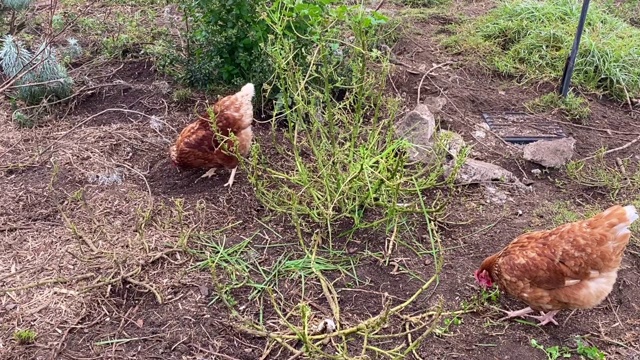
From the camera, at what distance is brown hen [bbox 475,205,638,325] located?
2711 millimetres

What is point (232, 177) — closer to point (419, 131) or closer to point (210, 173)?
point (210, 173)

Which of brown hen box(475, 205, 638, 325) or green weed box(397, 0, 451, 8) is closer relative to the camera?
brown hen box(475, 205, 638, 325)

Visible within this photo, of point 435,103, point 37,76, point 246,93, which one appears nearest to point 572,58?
point 435,103

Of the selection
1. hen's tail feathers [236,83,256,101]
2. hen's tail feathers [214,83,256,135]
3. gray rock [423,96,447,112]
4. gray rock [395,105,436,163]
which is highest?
hen's tail feathers [236,83,256,101]

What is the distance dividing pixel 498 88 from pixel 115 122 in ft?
11.3

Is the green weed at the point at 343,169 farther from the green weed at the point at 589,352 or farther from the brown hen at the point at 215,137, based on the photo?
the green weed at the point at 589,352

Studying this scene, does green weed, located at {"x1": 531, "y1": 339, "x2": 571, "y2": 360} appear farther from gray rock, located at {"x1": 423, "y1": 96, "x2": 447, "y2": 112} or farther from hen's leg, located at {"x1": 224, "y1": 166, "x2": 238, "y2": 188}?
gray rock, located at {"x1": 423, "y1": 96, "x2": 447, "y2": 112}

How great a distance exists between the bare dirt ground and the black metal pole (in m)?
0.33

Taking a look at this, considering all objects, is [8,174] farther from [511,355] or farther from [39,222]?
[511,355]

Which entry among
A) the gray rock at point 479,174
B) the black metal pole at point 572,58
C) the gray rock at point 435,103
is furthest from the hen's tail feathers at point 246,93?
the black metal pole at point 572,58

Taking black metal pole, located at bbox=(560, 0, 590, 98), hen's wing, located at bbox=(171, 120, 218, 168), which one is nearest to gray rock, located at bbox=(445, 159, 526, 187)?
black metal pole, located at bbox=(560, 0, 590, 98)

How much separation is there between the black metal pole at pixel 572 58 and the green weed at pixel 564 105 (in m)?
0.07

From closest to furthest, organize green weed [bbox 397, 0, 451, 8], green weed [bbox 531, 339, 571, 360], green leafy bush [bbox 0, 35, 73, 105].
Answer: green weed [bbox 531, 339, 571, 360] < green leafy bush [bbox 0, 35, 73, 105] < green weed [bbox 397, 0, 451, 8]

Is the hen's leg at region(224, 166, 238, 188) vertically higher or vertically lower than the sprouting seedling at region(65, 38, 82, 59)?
lower
